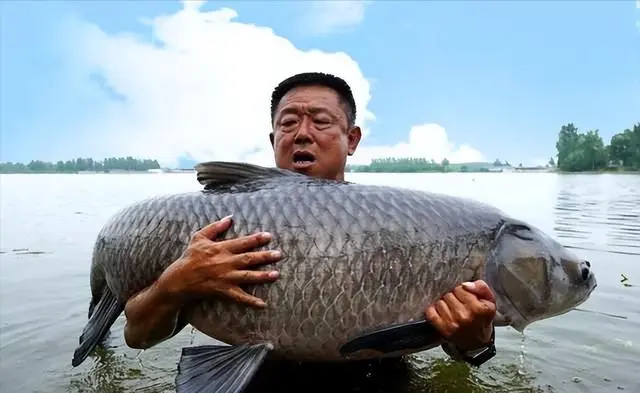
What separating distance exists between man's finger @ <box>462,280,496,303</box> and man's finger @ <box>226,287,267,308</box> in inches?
40.0

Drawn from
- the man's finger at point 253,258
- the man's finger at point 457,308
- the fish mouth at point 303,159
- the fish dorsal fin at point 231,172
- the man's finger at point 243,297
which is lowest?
the man's finger at point 457,308

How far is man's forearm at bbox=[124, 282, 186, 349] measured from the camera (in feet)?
10.3

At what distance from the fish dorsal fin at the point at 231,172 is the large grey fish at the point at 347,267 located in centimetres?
11

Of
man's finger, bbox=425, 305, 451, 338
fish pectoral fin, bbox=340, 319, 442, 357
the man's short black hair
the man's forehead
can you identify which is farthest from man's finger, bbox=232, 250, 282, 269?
the man's short black hair

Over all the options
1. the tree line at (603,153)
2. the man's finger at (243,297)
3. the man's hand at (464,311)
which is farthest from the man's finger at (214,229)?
the tree line at (603,153)

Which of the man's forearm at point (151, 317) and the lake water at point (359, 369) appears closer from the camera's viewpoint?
the man's forearm at point (151, 317)

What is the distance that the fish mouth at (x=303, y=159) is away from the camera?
4277 mm

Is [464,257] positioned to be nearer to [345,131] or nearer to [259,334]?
[259,334]

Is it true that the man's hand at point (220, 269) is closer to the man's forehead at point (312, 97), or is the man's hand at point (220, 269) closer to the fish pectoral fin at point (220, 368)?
the fish pectoral fin at point (220, 368)

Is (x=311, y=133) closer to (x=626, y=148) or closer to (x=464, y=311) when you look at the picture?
(x=464, y=311)

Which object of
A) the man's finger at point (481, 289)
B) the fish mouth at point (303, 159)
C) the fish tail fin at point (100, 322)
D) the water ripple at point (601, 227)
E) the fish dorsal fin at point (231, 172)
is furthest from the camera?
the water ripple at point (601, 227)

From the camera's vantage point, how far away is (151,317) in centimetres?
327

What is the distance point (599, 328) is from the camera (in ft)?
20.1

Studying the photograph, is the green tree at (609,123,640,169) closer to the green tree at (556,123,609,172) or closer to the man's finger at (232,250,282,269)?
the green tree at (556,123,609,172)
